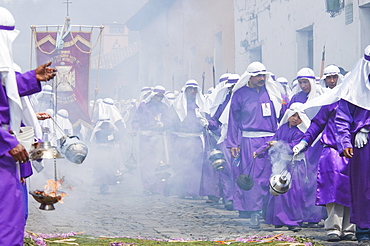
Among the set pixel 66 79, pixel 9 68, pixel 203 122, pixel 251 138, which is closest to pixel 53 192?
pixel 9 68

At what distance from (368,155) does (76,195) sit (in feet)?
25.7

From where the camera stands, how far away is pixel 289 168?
31.1 ft

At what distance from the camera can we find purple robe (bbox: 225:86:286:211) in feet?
32.6

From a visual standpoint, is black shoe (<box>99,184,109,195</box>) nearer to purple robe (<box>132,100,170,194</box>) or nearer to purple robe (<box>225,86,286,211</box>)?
purple robe (<box>132,100,170,194</box>)

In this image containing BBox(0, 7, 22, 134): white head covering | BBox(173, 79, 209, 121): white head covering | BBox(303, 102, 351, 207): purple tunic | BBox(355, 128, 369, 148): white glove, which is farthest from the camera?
BBox(173, 79, 209, 121): white head covering

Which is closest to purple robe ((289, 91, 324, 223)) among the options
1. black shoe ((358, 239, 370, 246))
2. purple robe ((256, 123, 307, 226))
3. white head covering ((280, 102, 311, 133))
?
purple robe ((256, 123, 307, 226))

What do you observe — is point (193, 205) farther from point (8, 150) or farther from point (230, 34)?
point (230, 34)

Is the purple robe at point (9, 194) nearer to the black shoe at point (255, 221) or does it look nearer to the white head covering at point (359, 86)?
the white head covering at point (359, 86)

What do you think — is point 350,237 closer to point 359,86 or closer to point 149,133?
point 359,86

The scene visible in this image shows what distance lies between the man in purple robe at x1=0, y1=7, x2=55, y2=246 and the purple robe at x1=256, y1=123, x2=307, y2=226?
443cm

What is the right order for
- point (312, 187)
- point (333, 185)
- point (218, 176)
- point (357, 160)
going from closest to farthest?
point (357, 160) → point (333, 185) → point (312, 187) → point (218, 176)

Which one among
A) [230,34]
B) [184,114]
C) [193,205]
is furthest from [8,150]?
[230,34]

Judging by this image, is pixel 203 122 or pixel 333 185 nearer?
pixel 333 185

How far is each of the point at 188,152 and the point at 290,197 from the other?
200 inches
